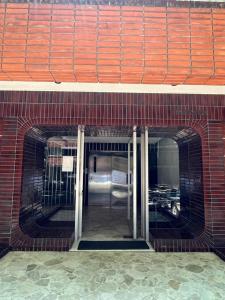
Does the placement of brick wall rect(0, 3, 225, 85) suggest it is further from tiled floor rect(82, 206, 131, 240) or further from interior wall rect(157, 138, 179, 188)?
interior wall rect(157, 138, 179, 188)

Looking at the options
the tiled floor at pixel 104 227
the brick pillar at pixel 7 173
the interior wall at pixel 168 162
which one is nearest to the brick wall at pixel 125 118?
the brick pillar at pixel 7 173

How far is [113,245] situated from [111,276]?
1.03 m

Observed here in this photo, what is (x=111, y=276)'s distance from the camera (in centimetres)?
263

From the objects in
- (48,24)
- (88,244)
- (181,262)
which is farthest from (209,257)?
(48,24)

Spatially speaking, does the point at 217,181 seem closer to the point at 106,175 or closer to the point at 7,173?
the point at 7,173

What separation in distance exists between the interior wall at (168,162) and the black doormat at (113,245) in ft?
6.92

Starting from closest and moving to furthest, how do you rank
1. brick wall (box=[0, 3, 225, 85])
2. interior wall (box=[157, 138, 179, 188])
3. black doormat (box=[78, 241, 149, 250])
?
brick wall (box=[0, 3, 225, 85]) < black doormat (box=[78, 241, 149, 250]) < interior wall (box=[157, 138, 179, 188])

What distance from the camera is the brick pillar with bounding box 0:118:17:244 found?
3436 mm

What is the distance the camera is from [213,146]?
365cm

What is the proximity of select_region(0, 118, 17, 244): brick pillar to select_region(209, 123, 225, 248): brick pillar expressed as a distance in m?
3.46

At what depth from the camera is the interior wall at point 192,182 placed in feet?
12.2

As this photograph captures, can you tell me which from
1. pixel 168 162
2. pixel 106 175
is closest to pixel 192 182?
pixel 168 162

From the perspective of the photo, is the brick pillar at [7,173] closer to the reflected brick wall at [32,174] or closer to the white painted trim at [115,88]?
the reflected brick wall at [32,174]

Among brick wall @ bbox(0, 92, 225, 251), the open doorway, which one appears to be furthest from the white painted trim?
the open doorway
